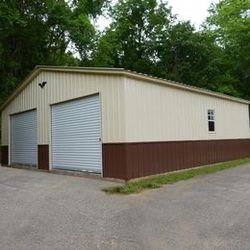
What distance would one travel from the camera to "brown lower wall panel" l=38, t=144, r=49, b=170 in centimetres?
1651

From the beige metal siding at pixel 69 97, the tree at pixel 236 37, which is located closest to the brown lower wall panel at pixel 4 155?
the beige metal siding at pixel 69 97

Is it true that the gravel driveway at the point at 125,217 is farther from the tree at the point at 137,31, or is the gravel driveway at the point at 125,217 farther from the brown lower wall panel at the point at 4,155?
the tree at the point at 137,31

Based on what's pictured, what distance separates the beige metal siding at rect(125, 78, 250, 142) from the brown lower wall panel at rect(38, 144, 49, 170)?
526cm

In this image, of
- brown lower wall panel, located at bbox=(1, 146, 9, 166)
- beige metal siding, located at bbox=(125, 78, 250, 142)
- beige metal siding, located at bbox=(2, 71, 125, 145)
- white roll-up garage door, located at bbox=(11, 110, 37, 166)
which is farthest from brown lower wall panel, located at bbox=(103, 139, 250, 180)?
brown lower wall panel, located at bbox=(1, 146, 9, 166)

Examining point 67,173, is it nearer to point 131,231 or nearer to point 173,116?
point 173,116

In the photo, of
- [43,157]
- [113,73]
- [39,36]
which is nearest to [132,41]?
[39,36]

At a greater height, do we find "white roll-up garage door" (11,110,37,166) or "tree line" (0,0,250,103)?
"tree line" (0,0,250,103)

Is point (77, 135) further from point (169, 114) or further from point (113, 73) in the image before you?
point (169, 114)

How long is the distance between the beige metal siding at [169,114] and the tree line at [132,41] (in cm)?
1167

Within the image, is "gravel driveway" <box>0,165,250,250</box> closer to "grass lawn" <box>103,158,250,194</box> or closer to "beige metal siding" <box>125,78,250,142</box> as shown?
"grass lawn" <box>103,158,250,194</box>

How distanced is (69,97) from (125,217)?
785 cm

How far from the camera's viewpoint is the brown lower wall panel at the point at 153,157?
12.3 m

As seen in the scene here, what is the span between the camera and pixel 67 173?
14891 mm

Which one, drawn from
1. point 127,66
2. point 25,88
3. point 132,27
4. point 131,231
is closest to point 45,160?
point 25,88
